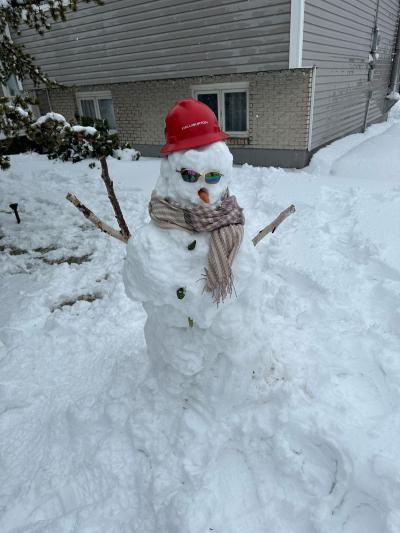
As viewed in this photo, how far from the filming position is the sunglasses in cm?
219

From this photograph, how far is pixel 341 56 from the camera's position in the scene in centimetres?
921

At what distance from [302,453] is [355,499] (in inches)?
14.3

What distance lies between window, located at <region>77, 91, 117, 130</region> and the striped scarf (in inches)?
407

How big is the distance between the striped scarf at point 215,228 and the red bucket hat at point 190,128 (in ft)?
1.14

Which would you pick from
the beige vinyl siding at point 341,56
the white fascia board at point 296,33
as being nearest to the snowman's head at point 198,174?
the white fascia board at point 296,33

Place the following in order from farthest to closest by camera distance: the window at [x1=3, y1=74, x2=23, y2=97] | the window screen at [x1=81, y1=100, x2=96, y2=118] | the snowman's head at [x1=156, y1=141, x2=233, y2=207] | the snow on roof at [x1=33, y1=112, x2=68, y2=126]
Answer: the window at [x1=3, y1=74, x2=23, y2=97], the window screen at [x1=81, y1=100, x2=96, y2=118], the snow on roof at [x1=33, y1=112, x2=68, y2=126], the snowman's head at [x1=156, y1=141, x2=233, y2=207]

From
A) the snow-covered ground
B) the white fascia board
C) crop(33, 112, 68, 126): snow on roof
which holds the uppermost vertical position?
the white fascia board

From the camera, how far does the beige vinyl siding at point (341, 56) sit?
7.80 meters

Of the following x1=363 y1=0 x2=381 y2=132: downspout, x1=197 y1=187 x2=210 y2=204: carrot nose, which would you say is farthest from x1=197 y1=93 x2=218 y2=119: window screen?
x1=197 y1=187 x2=210 y2=204: carrot nose

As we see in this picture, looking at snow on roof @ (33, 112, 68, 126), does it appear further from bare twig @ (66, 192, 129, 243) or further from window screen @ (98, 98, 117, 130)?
window screen @ (98, 98, 117, 130)

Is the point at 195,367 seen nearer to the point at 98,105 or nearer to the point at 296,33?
the point at 296,33

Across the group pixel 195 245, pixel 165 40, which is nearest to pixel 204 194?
pixel 195 245

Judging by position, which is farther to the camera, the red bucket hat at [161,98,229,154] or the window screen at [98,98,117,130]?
the window screen at [98,98,117,130]

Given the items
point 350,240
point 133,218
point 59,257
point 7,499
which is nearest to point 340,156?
point 350,240
